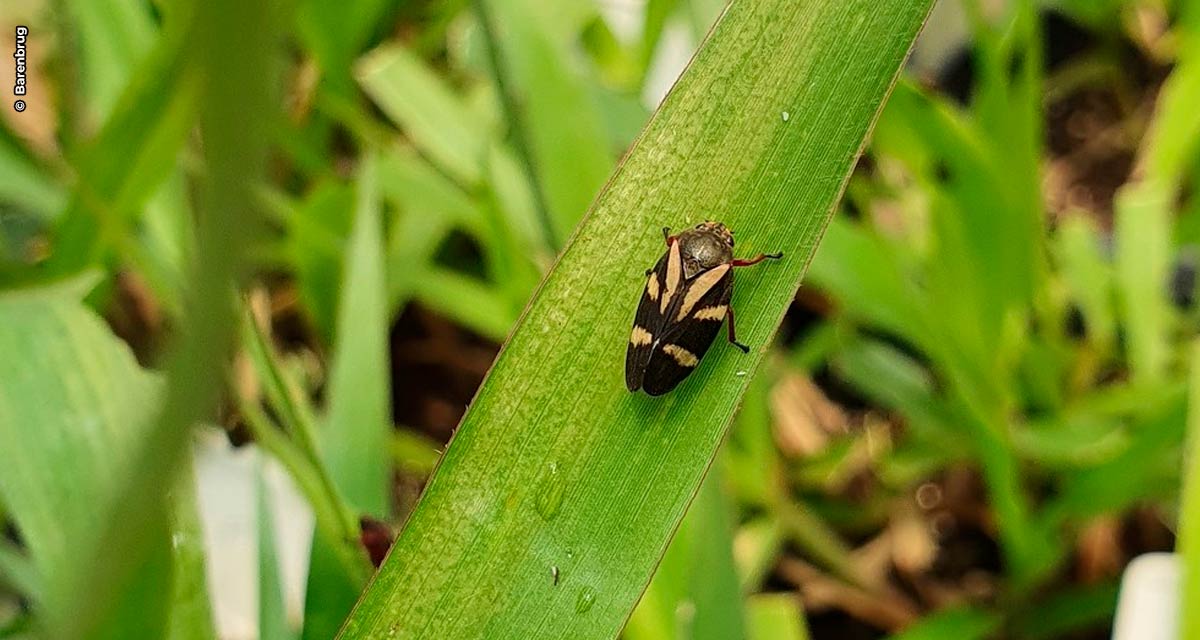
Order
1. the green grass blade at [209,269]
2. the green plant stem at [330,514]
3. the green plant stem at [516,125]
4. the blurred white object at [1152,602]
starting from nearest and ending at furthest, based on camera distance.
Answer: the green grass blade at [209,269] < the green plant stem at [330,514] < the blurred white object at [1152,602] < the green plant stem at [516,125]

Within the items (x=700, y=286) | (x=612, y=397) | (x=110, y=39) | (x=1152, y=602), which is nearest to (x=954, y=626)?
(x=1152, y=602)

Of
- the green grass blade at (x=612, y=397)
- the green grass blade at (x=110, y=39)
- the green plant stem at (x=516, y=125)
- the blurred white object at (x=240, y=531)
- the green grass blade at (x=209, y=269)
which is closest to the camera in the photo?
the green grass blade at (x=209, y=269)

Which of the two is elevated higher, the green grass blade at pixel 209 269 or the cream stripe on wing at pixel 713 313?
the green grass blade at pixel 209 269

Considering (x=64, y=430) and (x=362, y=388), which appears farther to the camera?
(x=362, y=388)

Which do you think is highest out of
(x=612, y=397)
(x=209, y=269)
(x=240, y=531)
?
(x=209, y=269)

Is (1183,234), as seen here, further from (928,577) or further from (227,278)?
(227,278)

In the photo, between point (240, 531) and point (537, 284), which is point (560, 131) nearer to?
point (537, 284)

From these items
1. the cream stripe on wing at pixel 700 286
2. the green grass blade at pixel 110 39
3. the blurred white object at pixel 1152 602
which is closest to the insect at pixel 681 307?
the cream stripe on wing at pixel 700 286

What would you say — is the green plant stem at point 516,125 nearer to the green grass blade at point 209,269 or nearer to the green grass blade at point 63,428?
the green grass blade at point 63,428
